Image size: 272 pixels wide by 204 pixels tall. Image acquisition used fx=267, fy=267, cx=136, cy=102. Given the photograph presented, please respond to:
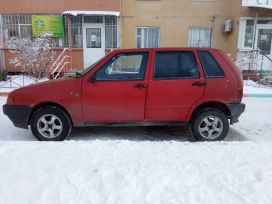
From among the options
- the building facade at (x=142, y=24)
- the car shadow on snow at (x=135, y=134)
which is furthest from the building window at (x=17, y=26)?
the car shadow on snow at (x=135, y=134)

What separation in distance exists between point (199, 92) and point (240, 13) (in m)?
11.2

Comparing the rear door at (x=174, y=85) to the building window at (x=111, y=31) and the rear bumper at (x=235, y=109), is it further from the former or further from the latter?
the building window at (x=111, y=31)

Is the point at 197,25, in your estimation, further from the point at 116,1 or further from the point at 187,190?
the point at 187,190

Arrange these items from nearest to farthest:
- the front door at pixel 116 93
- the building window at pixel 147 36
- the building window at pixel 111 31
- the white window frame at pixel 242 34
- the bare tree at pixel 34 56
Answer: the front door at pixel 116 93
the bare tree at pixel 34 56
the white window frame at pixel 242 34
the building window at pixel 111 31
the building window at pixel 147 36

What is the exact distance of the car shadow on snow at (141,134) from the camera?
17.6ft

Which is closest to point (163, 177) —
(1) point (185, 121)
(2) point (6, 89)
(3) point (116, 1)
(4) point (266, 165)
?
(4) point (266, 165)

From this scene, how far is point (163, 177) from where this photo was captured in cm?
306

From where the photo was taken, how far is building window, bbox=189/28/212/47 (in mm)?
15766

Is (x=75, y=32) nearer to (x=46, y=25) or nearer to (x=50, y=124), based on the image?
(x=46, y=25)

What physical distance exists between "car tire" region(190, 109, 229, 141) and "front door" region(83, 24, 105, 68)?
11062mm

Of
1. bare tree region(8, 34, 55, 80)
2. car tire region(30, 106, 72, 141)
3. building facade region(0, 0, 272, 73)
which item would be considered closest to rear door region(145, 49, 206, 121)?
car tire region(30, 106, 72, 141)

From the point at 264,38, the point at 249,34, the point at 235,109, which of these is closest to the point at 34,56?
the point at 235,109

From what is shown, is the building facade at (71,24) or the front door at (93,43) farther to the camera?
→ the front door at (93,43)

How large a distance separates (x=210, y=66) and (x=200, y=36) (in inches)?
456
